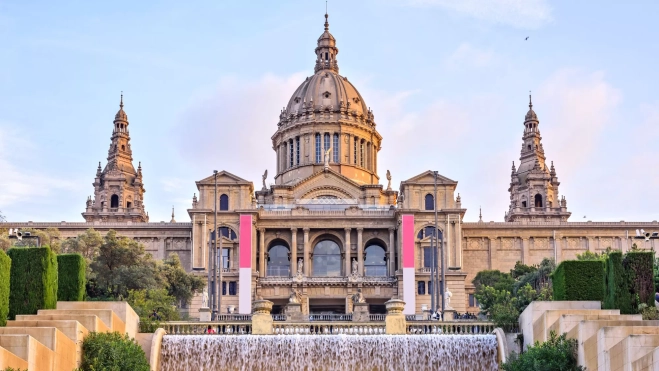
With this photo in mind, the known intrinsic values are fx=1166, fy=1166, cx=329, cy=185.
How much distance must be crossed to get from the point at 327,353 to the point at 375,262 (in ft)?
196

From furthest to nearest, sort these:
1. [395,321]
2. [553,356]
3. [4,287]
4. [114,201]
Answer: [114,201] → [395,321] → [4,287] → [553,356]

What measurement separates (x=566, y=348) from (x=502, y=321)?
28.4 ft

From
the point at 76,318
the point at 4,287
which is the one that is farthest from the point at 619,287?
the point at 4,287

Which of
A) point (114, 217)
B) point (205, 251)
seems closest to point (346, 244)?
point (205, 251)

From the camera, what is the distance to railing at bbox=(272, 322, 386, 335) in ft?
177

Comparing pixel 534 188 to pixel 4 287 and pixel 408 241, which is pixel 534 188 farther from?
pixel 4 287

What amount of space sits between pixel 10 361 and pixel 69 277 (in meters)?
16.1

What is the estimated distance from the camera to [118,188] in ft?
424

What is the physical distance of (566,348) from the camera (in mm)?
45312

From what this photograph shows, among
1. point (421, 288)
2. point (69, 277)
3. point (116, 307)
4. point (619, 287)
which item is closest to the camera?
point (619, 287)

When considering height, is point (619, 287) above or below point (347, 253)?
below

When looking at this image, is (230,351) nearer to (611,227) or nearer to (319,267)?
(319,267)

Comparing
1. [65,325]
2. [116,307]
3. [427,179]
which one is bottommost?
[65,325]

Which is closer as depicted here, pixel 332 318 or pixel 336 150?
pixel 332 318
